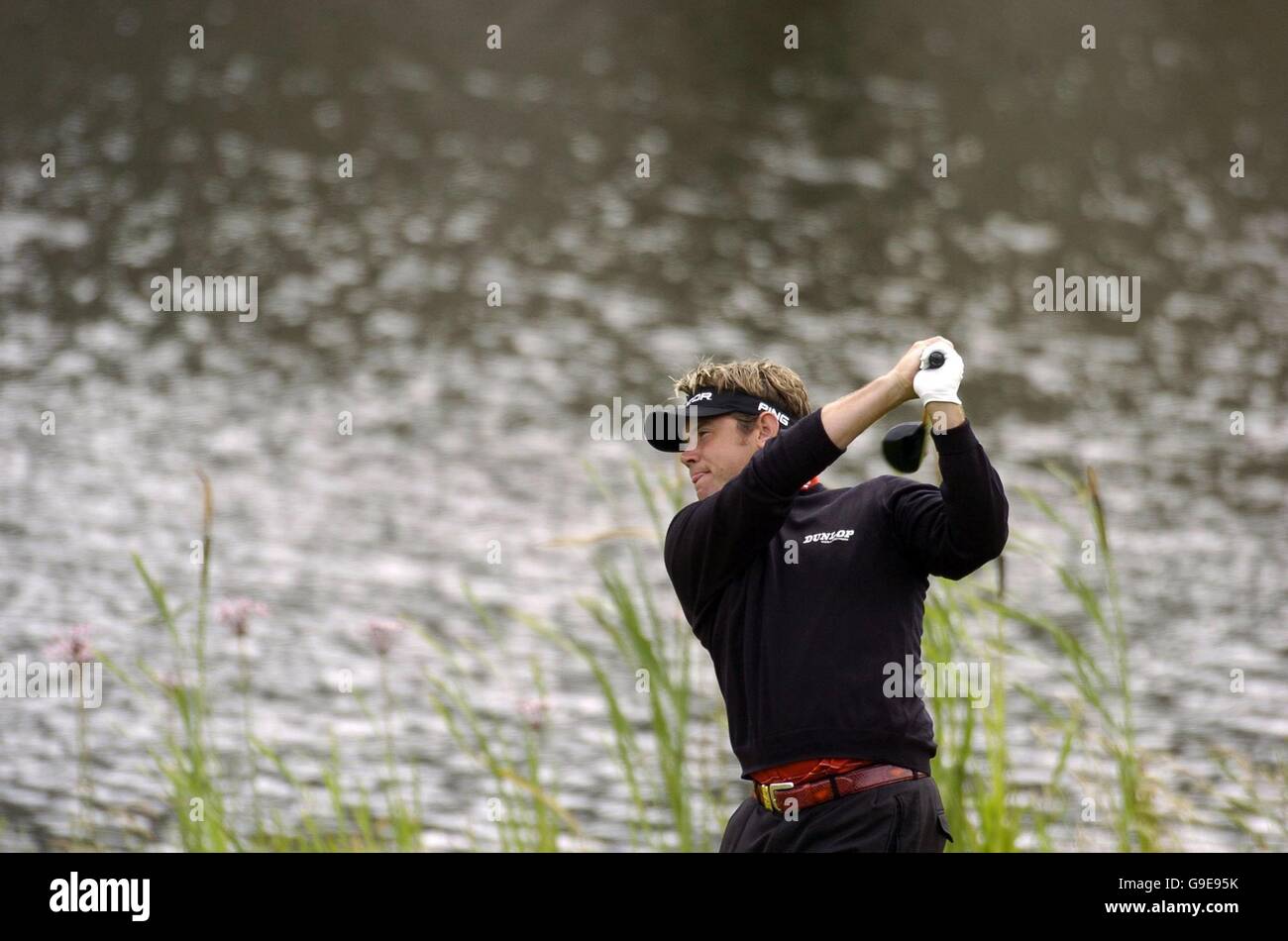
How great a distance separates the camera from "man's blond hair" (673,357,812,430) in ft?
14.2

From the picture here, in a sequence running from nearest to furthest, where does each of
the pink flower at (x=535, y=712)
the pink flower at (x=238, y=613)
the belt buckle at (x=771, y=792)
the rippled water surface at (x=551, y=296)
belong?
the belt buckle at (x=771, y=792) → the pink flower at (x=238, y=613) → the pink flower at (x=535, y=712) → the rippled water surface at (x=551, y=296)

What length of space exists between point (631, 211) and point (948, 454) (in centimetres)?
1763

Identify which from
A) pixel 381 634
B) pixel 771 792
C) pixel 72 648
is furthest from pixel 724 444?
pixel 72 648

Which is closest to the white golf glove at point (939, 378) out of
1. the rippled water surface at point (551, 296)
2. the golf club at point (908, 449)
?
the golf club at point (908, 449)

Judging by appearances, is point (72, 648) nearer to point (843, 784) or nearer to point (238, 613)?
point (238, 613)

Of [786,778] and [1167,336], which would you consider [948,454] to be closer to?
[786,778]

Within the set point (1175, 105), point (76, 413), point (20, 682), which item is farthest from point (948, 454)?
point (1175, 105)

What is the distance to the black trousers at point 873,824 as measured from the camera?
153 inches

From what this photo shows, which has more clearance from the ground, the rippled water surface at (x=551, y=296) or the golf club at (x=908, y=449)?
the rippled water surface at (x=551, y=296)

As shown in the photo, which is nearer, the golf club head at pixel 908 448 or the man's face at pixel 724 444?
the golf club head at pixel 908 448

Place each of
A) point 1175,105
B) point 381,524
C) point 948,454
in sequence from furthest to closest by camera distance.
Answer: point 1175,105
point 381,524
point 948,454

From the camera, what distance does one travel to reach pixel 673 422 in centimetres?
436

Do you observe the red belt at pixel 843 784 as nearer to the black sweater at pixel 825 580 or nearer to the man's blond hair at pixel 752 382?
the black sweater at pixel 825 580

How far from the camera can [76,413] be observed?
49.5ft
